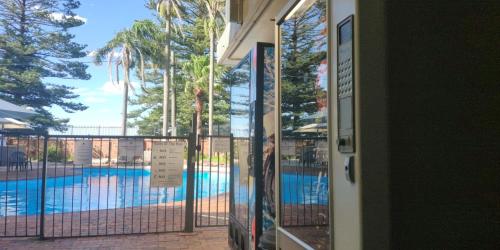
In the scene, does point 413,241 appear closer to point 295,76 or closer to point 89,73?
point 295,76

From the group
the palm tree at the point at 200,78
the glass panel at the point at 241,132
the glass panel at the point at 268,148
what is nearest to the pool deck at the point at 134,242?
the glass panel at the point at 241,132

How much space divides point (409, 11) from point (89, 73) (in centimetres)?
2819

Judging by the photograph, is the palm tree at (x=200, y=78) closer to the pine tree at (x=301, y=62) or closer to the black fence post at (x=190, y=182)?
the black fence post at (x=190, y=182)

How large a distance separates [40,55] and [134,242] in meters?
24.7

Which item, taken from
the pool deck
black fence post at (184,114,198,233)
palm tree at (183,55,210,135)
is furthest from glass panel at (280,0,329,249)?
palm tree at (183,55,210,135)

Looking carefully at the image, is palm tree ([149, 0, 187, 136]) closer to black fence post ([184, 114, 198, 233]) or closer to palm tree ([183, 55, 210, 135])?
palm tree ([183, 55, 210, 135])

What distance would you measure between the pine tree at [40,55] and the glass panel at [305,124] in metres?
26.2

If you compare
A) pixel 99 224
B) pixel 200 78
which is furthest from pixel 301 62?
pixel 200 78

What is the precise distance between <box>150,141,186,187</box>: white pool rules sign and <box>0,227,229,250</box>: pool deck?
665 mm

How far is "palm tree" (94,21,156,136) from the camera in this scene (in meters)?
27.3

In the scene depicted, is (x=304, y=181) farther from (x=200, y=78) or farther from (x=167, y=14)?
(x=167, y=14)

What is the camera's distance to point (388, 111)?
1.11 meters

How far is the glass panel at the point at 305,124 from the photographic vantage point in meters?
1.52

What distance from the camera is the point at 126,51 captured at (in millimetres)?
28000
